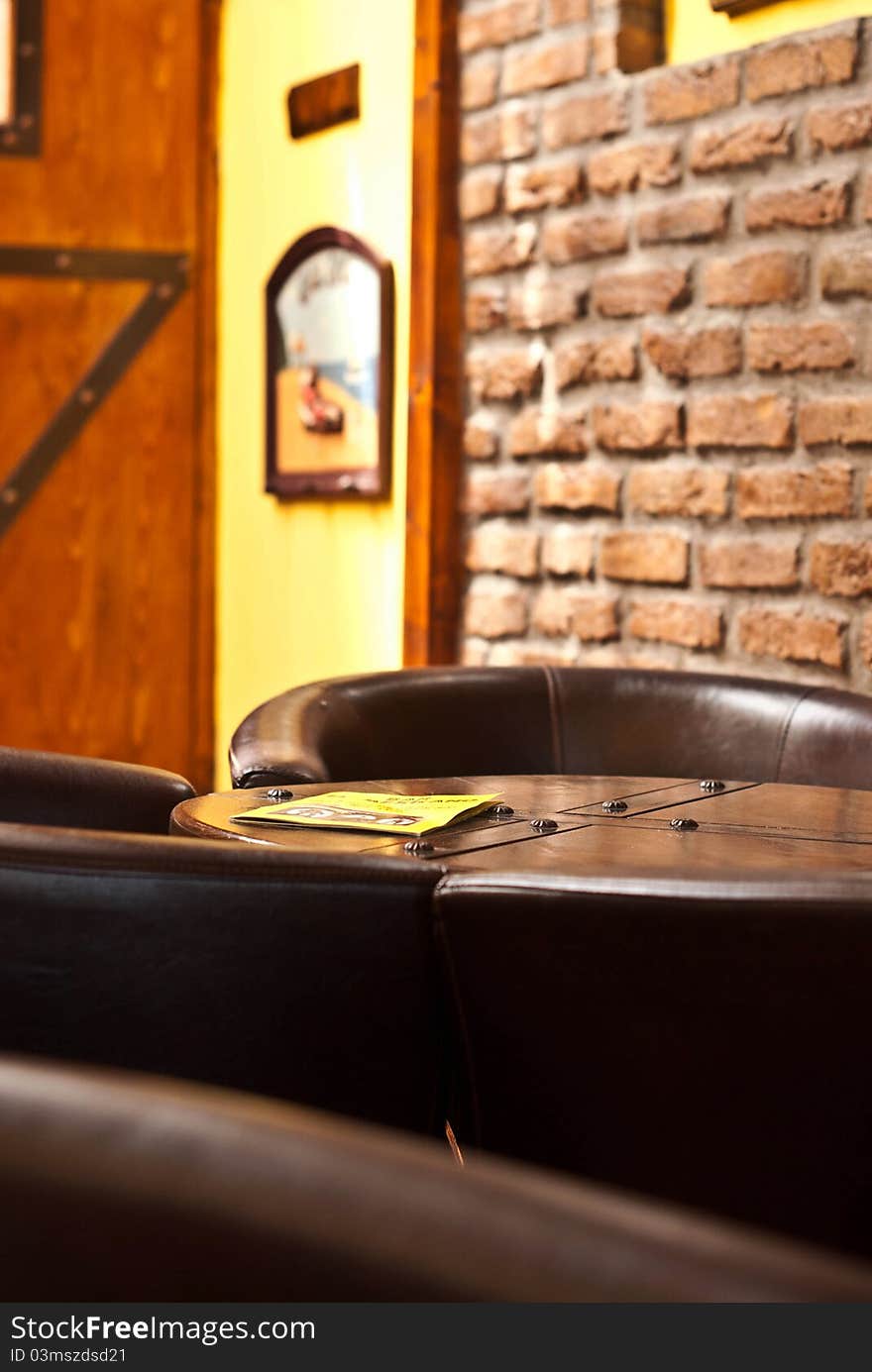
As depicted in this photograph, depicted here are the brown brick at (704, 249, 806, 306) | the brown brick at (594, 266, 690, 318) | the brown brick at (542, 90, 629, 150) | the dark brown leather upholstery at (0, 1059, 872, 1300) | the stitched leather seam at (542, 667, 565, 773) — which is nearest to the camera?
the dark brown leather upholstery at (0, 1059, 872, 1300)

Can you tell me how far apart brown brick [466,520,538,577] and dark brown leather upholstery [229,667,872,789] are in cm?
84

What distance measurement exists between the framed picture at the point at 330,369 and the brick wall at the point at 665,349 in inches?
16.2

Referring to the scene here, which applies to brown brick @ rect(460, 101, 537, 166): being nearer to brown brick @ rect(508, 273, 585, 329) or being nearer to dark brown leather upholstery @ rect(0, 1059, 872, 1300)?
brown brick @ rect(508, 273, 585, 329)

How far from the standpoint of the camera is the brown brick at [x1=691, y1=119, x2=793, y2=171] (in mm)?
2994

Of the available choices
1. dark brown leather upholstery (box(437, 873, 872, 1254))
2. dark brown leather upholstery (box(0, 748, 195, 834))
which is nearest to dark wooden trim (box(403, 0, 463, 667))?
dark brown leather upholstery (box(0, 748, 195, 834))

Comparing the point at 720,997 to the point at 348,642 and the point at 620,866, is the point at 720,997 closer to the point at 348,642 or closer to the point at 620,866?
the point at 620,866

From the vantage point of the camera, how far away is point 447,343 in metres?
3.82

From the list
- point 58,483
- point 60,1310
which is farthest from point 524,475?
point 60,1310

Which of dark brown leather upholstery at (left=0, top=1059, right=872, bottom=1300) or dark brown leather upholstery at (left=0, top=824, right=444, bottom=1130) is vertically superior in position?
dark brown leather upholstery at (left=0, top=1059, right=872, bottom=1300)

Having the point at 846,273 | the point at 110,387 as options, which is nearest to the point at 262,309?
the point at 110,387

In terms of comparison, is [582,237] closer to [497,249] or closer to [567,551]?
[497,249]

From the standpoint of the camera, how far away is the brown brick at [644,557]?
3.27 metres

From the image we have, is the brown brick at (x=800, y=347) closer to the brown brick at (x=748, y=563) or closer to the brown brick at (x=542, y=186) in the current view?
the brown brick at (x=748, y=563)

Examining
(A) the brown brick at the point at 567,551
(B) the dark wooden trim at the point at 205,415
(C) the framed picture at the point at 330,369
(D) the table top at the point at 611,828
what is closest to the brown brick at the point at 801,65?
(A) the brown brick at the point at 567,551
